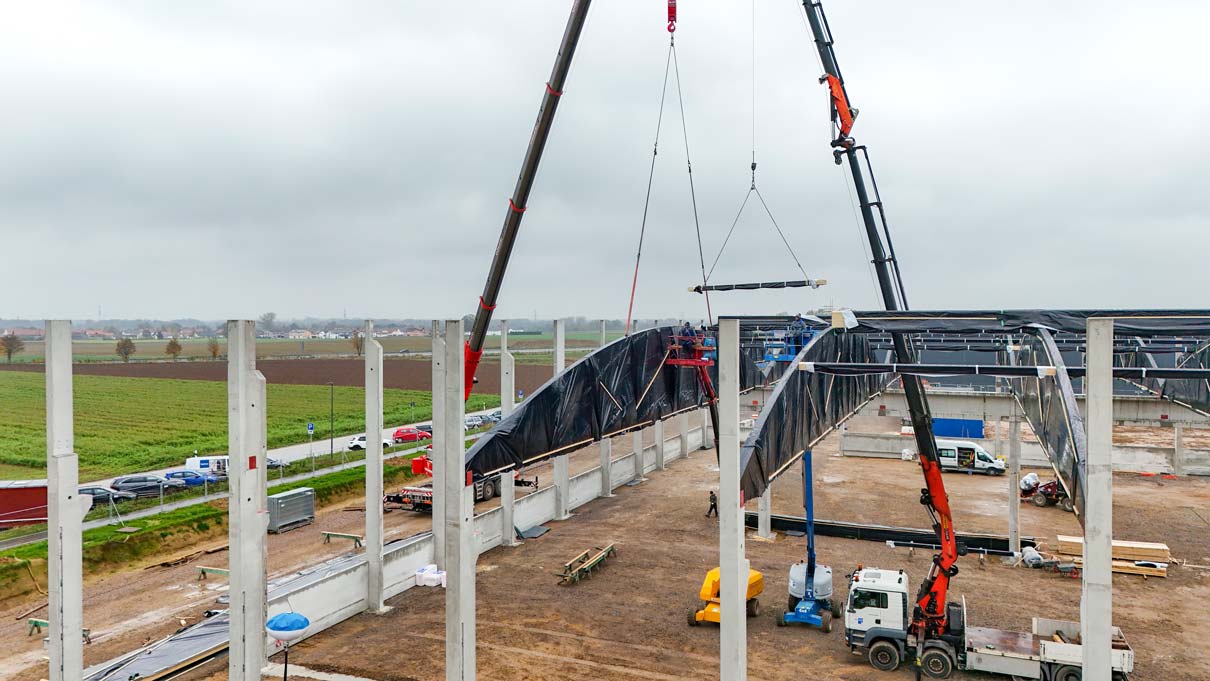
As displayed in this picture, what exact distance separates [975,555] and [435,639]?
60.1 ft

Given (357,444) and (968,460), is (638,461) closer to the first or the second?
(357,444)

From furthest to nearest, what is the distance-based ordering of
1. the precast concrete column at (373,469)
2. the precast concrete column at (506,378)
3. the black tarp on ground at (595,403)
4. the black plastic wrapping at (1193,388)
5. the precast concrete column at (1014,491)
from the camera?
1. the precast concrete column at (1014,491)
2. the precast concrete column at (506,378)
3. the precast concrete column at (373,469)
4. the black plastic wrapping at (1193,388)
5. the black tarp on ground at (595,403)

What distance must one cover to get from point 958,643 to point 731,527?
8.73 m

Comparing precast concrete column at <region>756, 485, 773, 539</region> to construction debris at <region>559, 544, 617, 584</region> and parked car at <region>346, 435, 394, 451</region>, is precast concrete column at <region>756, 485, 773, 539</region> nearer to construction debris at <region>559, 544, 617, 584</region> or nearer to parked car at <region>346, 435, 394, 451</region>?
construction debris at <region>559, 544, 617, 584</region>

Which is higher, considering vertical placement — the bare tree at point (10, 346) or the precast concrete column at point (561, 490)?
the bare tree at point (10, 346)

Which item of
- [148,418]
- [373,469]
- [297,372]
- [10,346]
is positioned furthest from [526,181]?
[297,372]

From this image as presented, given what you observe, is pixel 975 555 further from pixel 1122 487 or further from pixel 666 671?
pixel 1122 487

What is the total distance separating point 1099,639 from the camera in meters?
10.4

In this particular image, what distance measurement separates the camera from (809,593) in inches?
771

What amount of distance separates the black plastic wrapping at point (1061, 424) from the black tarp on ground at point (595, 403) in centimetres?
1100

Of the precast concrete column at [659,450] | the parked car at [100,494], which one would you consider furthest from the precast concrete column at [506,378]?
the precast concrete column at [659,450]

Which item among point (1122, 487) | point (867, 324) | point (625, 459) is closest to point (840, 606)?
point (867, 324)

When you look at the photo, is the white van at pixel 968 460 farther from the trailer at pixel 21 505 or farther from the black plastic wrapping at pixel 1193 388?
the trailer at pixel 21 505

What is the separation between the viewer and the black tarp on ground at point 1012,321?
45.0 ft
